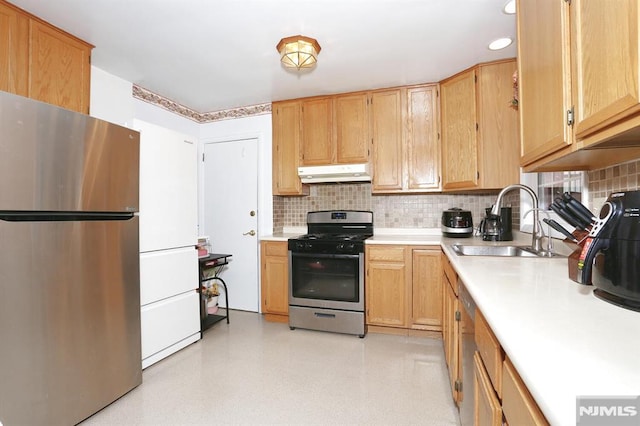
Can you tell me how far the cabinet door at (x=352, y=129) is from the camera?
124 inches

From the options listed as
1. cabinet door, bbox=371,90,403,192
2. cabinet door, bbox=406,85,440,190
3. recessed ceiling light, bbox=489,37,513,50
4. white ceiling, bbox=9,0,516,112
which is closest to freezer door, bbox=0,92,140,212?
white ceiling, bbox=9,0,516,112

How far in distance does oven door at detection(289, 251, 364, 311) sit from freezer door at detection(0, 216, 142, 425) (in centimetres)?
139

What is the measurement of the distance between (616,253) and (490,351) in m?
0.46

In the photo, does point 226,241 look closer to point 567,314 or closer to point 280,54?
point 280,54

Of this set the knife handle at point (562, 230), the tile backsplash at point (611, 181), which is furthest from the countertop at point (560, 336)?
the tile backsplash at point (611, 181)

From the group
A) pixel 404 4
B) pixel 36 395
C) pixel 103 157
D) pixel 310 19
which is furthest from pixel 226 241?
pixel 404 4

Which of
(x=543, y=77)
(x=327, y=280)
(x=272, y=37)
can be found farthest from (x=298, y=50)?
(x=327, y=280)

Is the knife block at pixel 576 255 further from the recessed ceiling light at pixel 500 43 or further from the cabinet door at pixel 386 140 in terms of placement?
the cabinet door at pixel 386 140

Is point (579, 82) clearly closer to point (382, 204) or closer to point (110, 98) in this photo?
point (382, 204)

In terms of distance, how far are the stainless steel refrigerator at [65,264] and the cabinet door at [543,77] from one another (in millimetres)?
2174

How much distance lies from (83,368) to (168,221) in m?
1.05

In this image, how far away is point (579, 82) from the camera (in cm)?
92

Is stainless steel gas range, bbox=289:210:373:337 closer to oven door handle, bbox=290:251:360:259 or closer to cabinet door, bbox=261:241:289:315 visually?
oven door handle, bbox=290:251:360:259

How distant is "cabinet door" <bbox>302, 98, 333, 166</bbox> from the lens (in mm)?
3244
